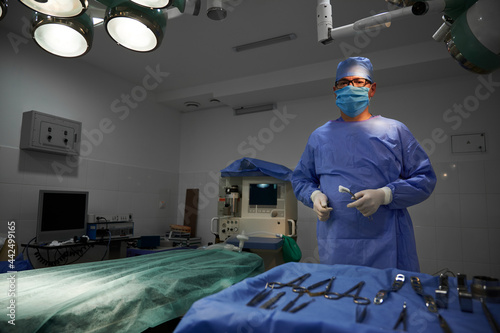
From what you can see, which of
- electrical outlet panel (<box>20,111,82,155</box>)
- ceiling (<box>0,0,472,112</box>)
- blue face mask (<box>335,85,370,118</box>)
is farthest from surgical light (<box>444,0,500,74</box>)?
electrical outlet panel (<box>20,111,82,155</box>)

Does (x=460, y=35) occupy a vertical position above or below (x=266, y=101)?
below

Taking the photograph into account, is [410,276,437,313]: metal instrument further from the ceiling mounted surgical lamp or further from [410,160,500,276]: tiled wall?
[410,160,500,276]: tiled wall

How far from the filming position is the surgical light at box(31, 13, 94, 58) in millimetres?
1307

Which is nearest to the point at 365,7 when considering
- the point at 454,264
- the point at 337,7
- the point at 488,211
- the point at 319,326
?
the point at 337,7

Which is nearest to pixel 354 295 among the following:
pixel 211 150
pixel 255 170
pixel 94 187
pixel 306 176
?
pixel 306 176

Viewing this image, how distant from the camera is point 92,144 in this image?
4.31 metres

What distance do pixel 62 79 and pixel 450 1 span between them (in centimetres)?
413

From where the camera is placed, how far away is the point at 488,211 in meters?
3.72

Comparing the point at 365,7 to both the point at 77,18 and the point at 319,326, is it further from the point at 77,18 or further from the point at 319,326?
the point at 319,326

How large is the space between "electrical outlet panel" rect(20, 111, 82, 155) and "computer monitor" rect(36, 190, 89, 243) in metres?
0.51

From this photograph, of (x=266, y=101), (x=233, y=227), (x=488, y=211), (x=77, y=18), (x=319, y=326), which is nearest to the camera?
(x=319, y=326)

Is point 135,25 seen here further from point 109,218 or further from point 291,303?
point 109,218

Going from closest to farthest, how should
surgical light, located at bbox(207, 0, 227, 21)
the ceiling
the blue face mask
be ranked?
1. the blue face mask
2. surgical light, located at bbox(207, 0, 227, 21)
3. the ceiling

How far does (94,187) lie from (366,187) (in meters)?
3.66
